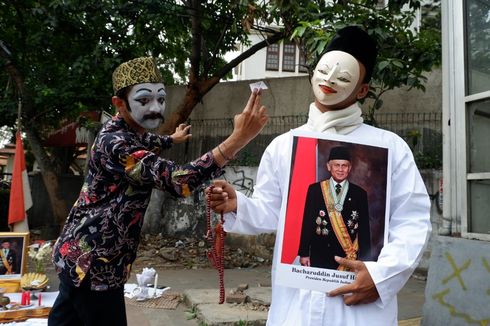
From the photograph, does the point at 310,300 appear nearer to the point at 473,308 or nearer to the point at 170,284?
the point at 473,308

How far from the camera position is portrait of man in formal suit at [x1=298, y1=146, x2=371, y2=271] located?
1.56 metres

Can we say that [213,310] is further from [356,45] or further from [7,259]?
[356,45]

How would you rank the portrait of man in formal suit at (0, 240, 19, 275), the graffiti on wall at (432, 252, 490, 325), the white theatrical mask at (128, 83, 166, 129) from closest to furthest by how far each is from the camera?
1. the white theatrical mask at (128, 83, 166, 129)
2. the graffiti on wall at (432, 252, 490, 325)
3. the portrait of man in formal suit at (0, 240, 19, 275)

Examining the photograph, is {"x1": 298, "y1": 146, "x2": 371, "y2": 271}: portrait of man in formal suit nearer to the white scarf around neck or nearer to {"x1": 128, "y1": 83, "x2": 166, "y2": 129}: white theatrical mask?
the white scarf around neck

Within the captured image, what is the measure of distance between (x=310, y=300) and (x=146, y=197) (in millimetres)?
951

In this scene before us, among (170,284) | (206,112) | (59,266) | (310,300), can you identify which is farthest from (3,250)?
(206,112)

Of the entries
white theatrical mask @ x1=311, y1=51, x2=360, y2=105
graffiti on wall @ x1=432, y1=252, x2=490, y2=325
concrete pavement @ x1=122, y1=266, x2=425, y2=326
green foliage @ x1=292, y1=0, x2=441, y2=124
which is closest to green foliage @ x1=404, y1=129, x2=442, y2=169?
concrete pavement @ x1=122, y1=266, x2=425, y2=326

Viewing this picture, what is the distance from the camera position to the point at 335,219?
1588 millimetres

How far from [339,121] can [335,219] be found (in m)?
0.39

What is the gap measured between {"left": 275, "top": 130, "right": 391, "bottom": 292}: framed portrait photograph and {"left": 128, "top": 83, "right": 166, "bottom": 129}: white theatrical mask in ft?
2.80

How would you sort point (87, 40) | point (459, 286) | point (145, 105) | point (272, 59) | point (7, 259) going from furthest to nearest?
point (272, 59) < point (87, 40) < point (7, 259) < point (459, 286) < point (145, 105)

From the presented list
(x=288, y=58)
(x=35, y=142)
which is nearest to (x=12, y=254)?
(x=35, y=142)

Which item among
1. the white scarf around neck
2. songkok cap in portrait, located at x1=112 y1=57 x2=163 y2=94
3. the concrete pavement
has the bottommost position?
the concrete pavement

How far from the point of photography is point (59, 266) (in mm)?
2105
